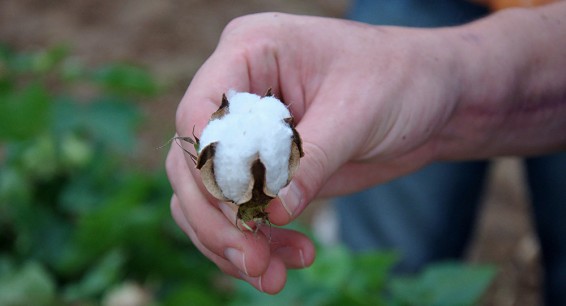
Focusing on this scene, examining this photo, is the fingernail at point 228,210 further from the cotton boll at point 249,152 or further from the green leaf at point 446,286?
the green leaf at point 446,286

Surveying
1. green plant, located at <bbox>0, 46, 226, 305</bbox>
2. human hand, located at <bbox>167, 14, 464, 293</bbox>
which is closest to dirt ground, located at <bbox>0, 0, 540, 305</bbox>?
green plant, located at <bbox>0, 46, 226, 305</bbox>

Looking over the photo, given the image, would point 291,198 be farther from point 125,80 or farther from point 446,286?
point 125,80

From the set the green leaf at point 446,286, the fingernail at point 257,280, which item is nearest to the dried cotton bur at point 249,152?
the fingernail at point 257,280

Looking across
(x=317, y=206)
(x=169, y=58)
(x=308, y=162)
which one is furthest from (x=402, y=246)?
(x=169, y=58)

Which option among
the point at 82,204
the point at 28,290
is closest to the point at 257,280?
the point at 28,290

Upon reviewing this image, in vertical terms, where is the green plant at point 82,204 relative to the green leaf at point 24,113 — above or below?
below
